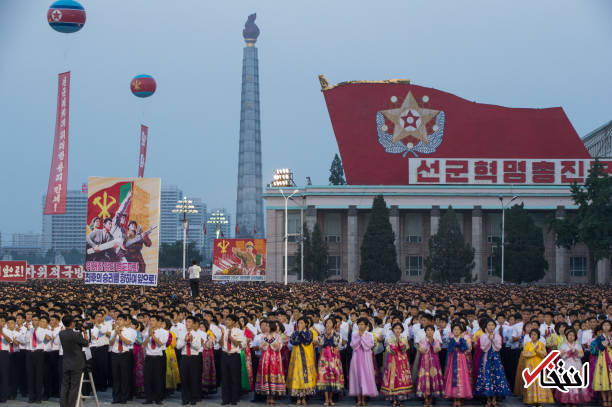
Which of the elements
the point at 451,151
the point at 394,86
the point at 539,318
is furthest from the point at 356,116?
the point at 539,318

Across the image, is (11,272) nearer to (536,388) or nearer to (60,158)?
(60,158)

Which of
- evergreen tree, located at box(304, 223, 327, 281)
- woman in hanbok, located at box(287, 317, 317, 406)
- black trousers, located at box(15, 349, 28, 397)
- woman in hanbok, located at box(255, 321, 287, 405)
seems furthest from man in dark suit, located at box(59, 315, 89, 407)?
evergreen tree, located at box(304, 223, 327, 281)

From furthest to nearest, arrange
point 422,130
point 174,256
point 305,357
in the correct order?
point 174,256
point 422,130
point 305,357

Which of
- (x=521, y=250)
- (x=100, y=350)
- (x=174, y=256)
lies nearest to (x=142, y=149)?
(x=521, y=250)

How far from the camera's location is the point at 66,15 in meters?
45.2

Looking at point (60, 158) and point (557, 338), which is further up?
point (60, 158)

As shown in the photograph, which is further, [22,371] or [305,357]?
[22,371]

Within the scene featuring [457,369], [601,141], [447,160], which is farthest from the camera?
[601,141]

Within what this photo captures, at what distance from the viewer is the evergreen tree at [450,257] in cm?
7056

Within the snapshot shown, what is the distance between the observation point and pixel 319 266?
7525 cm

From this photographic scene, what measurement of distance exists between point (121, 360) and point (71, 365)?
110 inches

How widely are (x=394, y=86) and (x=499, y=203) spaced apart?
589 inches

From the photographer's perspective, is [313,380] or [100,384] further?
[100,384]

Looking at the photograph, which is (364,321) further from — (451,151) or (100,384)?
Answer: (451,151)
